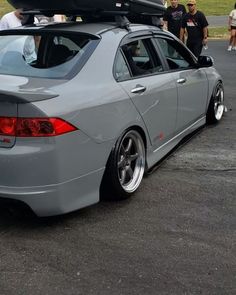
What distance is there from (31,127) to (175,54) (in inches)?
110

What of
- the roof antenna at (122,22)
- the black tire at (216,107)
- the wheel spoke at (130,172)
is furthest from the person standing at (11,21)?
the wheel spoke at (130,172)

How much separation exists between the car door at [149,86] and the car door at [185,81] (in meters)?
0.22

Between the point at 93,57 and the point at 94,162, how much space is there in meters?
0.94

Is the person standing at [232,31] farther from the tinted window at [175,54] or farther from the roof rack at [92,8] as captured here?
the roof rack at [92,8]

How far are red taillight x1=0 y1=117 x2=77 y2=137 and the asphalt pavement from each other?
2.71 ft

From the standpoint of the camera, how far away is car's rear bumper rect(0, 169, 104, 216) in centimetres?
361

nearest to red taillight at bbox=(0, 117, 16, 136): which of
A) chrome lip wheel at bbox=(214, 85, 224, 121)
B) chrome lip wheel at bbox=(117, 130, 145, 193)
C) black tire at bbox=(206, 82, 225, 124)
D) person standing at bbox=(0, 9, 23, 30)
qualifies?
chrome lip wheel at bbox=(117, 130, 145, 193)

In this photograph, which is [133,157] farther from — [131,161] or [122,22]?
[122,22]

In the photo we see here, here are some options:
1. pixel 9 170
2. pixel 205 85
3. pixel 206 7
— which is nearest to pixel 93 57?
pixel 9 170

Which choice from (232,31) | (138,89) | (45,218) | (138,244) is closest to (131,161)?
(138,89)

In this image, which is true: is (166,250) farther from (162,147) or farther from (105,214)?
(162,147)

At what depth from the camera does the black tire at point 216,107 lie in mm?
6828

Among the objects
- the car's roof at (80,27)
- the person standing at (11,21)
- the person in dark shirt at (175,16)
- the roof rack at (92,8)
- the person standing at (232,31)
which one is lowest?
the person standing at (232,31)

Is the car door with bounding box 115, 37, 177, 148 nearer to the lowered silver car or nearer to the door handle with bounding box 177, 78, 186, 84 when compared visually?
the lowered silver car
